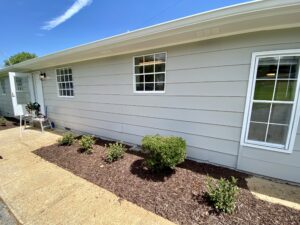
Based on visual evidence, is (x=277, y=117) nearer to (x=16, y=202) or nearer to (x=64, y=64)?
(x=16, y=202)

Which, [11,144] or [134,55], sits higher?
[134,55]

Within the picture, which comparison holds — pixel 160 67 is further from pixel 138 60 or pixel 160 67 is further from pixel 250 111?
pixel 250 111

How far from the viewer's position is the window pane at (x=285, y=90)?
7.54 ft

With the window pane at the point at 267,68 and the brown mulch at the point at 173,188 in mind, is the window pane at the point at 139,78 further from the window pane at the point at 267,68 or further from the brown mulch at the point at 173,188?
the window pane at the point at 267,68

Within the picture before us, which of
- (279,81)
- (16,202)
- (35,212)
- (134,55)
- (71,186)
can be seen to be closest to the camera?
(35,212)

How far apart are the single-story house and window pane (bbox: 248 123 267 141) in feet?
0.05

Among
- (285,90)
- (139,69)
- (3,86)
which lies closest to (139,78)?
(139,69)

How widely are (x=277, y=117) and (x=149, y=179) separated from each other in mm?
2438

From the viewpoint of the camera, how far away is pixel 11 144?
464cm

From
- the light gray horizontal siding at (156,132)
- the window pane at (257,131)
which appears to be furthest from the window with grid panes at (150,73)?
the window pane at (257,131)

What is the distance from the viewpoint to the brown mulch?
5.90 feet

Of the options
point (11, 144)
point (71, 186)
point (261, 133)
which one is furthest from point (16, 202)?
point (261, 133)

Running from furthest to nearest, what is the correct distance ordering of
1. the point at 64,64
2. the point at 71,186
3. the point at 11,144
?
the point at 64,64, the point at 11,144, the point at 71,186

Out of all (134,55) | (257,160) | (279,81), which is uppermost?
(134,55)
